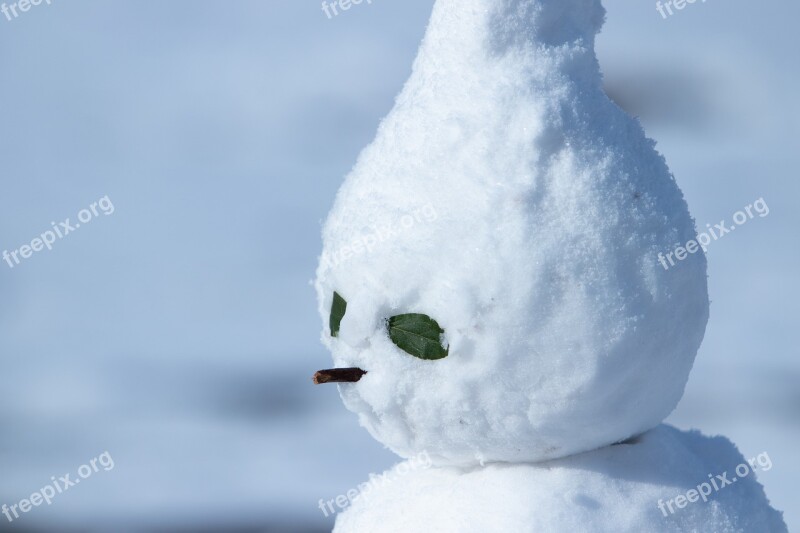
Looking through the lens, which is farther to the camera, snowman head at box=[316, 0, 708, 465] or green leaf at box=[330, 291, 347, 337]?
green leaf at box=[330, 291, 347, 337]

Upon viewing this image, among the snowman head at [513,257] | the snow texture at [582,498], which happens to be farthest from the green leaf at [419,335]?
the snow texture at [582,498]

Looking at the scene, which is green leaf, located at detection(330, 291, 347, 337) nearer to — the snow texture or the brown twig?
the brown twig

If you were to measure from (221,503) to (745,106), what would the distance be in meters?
4.14

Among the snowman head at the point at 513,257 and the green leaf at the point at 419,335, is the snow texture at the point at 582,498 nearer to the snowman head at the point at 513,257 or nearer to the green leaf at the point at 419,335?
the snowman head at the point at 513,257

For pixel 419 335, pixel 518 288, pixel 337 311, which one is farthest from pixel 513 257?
pixel 337 311

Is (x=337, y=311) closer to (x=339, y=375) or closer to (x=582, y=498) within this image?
(x=339, y=375)

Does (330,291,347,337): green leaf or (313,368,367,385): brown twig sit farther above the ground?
(330,291,347,337): green leaf

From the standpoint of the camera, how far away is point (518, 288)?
113cm

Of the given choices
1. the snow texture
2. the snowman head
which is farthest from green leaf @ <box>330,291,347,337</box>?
the snow texture

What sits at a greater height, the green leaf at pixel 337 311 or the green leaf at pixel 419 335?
the green leaf at pixel 337 311

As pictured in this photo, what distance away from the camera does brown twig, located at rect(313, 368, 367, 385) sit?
1212 mm

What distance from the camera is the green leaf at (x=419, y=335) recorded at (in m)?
1.17

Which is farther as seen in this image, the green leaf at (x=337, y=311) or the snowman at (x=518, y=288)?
the green leaf at (x=337, y=311)

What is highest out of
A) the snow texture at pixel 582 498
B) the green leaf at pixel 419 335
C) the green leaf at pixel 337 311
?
the green leaf at pixel 337 311
